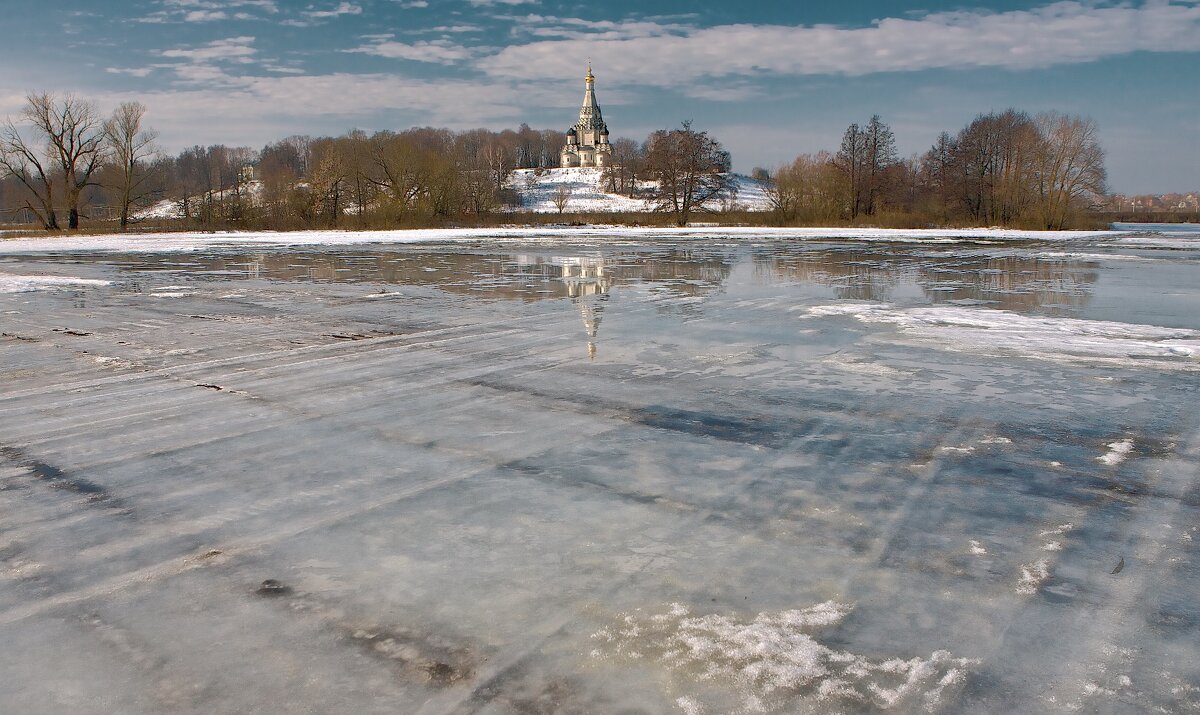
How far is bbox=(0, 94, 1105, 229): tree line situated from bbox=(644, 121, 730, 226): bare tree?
3.4 inches

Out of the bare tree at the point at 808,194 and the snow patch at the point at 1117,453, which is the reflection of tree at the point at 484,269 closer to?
the snow patch at the point at 1117,453

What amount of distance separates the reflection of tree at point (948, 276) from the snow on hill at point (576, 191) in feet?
279

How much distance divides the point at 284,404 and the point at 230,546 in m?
2.62

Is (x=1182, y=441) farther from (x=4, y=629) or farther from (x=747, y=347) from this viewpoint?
(x=4, y=629)

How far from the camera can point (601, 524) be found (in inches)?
144

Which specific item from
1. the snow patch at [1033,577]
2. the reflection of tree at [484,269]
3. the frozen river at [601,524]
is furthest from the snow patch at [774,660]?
the reflection of tree at [484,269]

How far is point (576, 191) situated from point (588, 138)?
45.5m

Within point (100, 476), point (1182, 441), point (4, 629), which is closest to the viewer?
point (4, 629)

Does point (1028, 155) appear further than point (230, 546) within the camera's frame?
Yes

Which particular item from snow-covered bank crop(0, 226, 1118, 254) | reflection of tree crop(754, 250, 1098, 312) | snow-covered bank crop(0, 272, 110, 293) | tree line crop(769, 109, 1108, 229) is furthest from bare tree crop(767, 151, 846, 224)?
snow-covered bank crop(0, 272, 110, 293)

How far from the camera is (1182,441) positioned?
5.00 metres

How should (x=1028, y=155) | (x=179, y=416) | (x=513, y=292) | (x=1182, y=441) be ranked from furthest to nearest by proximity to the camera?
(x=1028, y=155) < (x=513, y=292) < (x=179, y=416) < (x=1182, y=441)

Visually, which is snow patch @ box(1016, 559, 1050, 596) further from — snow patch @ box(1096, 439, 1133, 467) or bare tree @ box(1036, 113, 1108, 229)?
bare tree @ box(1036, 113, 1108, 229)

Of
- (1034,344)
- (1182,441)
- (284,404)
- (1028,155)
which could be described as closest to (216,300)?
(284,404)
